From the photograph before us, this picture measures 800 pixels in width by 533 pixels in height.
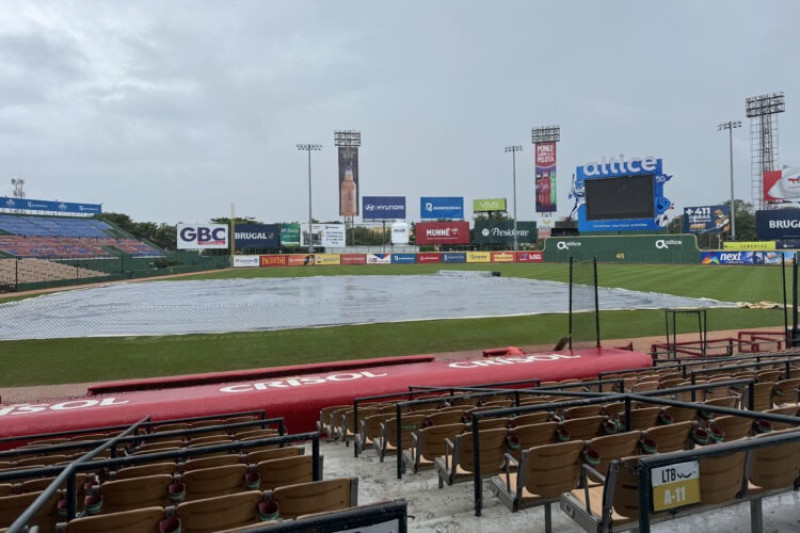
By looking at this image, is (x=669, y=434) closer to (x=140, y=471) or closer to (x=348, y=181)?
(x=140, y=471)

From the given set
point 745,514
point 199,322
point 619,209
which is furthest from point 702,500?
point 619,209

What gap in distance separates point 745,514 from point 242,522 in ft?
13.5

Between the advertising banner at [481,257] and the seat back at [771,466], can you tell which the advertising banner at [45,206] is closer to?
the advertising banner at [481,257]

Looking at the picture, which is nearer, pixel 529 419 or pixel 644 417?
pixel 644 417

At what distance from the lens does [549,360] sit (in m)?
13.0

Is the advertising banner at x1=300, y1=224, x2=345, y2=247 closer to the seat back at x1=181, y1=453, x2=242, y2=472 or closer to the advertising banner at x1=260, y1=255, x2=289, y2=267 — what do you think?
the advertising banner at x1=260, y1=255, x2=289, y2=267

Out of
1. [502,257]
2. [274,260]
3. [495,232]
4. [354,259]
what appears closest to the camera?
[274,260]

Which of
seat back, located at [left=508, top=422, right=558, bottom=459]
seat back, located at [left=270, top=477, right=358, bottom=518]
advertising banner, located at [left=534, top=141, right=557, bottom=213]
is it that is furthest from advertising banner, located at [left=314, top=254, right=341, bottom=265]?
seat back, located at [left=270, top=477, right=358, bottom=518]

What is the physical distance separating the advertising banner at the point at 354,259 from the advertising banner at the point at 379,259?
90 cm

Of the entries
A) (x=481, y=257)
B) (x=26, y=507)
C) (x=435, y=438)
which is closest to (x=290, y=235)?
(x=481, y=257)

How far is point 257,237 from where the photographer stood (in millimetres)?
96312

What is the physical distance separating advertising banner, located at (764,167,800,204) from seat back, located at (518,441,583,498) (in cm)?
9748

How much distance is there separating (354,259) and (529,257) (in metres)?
30.2

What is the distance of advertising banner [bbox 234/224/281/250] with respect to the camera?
314ft
